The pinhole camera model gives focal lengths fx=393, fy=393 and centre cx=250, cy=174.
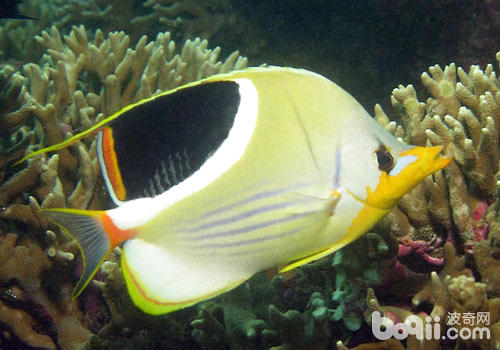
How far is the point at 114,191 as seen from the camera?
1.04m

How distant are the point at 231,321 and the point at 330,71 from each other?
4816 mm

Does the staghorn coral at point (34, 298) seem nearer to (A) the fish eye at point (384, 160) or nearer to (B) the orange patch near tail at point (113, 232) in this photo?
(B) the orange patch near tail at point (113, 232)

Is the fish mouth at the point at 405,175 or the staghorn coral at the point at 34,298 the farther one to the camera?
the staghorn coral at the point at 34,298

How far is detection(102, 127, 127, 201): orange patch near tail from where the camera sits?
1.03 metres

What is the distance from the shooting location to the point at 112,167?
104cm

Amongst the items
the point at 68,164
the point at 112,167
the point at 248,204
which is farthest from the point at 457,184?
the point at 68,164

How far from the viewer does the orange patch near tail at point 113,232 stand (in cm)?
100

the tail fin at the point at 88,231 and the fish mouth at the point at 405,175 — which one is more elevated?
the fish mouth at the point at 405,175

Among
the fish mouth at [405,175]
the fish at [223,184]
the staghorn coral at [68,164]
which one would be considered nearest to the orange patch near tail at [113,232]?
the fish at [223,184]

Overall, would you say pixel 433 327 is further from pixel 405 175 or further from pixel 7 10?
pixel 7 10

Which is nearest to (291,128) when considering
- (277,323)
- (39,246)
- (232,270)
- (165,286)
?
(232,270)

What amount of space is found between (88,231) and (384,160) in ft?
2.61

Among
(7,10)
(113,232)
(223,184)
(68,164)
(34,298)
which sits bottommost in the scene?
(34,298)

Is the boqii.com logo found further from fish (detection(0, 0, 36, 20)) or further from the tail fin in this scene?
fish (detection(0, 0, 36, 20))
